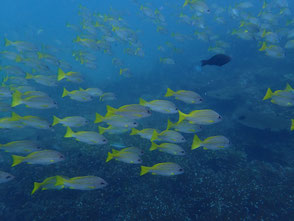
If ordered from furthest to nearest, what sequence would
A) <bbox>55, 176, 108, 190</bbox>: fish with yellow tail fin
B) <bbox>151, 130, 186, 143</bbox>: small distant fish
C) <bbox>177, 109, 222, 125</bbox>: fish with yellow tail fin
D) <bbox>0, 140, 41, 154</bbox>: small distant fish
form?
<bbox>151, 130, 186, 143</bbox>: small distant fish
<bbox>0, 140, 41, 154</bbox>: small distant fish
<bbox>177, 109, 222, 125</bbox>: fish with yellow tail fin
<bbox>55, 176, 108, 190</bbox>: fish with yellow tail fin

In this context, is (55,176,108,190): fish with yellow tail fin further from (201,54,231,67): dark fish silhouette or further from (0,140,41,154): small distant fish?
(201,54,231,67): dark fish silhouette

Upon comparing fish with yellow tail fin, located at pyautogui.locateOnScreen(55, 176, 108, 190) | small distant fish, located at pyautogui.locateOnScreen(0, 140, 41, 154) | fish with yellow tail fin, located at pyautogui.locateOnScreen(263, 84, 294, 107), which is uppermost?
fish with yellow tail fin, located at pyautogui.locateOnScreen(263, 84, 294, 107)

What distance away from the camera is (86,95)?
7109 millimetres

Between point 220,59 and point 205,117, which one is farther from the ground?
point 220,59

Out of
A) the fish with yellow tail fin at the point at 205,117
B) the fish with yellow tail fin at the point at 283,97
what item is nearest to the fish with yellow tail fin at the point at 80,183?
the fish with yellow tail fin at the point at 205,117

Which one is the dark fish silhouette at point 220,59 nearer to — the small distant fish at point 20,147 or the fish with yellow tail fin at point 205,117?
the fish with yellow tail fin at point 205,117

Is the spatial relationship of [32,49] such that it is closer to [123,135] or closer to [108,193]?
[123,135]

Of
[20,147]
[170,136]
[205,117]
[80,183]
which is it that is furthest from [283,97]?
[20,147]

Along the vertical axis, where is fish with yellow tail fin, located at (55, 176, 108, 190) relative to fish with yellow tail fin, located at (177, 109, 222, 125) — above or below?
below

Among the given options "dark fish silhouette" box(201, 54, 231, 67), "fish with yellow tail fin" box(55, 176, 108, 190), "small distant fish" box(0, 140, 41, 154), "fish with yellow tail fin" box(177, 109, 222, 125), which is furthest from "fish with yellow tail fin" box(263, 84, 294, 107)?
"small distant fish" box(0, 140, 41, 154)

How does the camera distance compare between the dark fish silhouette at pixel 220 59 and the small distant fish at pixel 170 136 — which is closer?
the small distant fish at pixel 170 136

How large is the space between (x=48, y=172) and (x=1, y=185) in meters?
1.50

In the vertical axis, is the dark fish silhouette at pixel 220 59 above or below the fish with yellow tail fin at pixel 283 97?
above

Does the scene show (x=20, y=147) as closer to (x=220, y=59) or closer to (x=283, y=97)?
(x=220, y=59)
